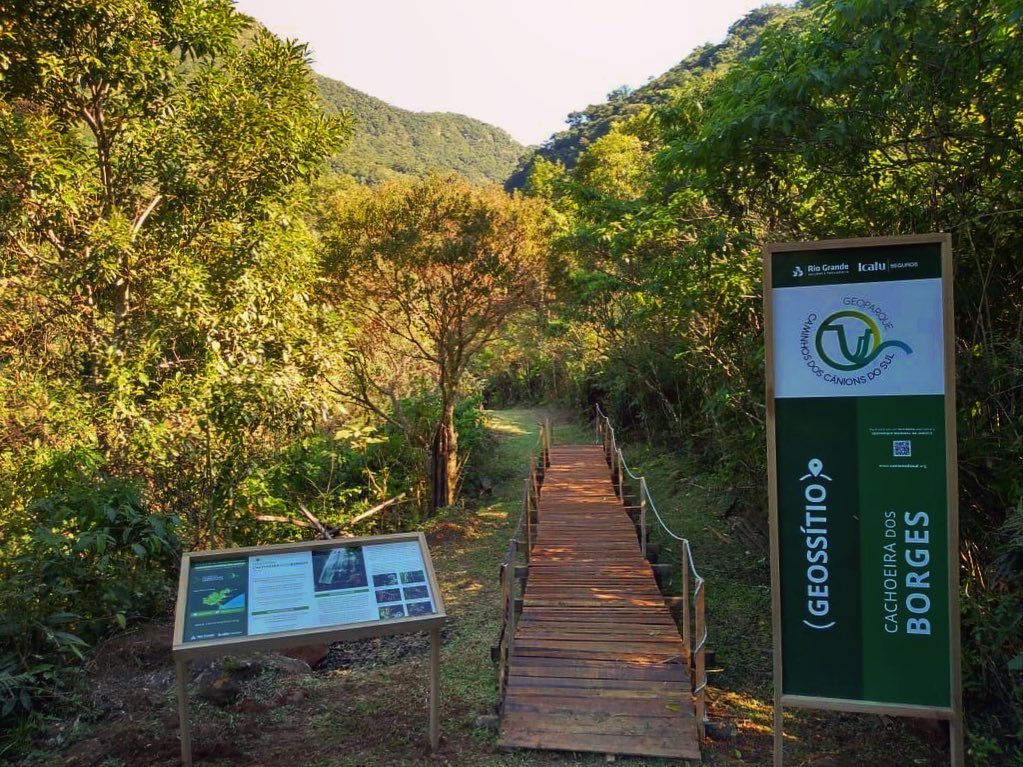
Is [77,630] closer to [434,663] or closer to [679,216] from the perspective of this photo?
[434,663]

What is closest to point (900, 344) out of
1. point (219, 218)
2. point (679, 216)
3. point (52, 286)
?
point (679, 216)

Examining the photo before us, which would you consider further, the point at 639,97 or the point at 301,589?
the point at 639,97

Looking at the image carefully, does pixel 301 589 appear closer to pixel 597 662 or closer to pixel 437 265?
pixel 597 662

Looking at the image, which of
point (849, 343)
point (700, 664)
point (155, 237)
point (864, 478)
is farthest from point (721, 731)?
point (155, 237)

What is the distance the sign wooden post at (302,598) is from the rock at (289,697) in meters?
0.83

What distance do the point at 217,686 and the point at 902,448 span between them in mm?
4271

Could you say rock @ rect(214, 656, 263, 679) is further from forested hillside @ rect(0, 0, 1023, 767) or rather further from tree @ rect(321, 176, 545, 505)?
tree @ rect(321, 176, 545, 505)

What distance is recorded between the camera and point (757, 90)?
422cm

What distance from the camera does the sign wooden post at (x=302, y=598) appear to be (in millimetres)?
3211

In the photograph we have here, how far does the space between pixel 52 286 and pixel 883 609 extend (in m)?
6.43

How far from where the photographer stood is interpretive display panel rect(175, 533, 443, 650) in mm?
3248

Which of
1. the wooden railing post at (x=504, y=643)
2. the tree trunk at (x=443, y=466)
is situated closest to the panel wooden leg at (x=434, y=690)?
the wooden railing post at (x=504, y=643)

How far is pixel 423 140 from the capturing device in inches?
2463

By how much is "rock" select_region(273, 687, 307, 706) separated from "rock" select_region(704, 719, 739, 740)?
2.62m
